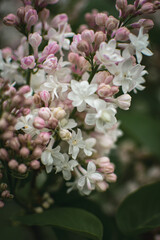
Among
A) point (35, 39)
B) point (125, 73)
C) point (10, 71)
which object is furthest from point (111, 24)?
point (10, 71)

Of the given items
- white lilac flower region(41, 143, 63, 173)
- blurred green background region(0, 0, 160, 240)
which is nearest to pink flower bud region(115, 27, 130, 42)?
white lilac flower region(41, 143, 63, 173)

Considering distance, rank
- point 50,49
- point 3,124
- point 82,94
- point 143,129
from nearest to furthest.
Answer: point 3,124, point 82,94, point 50,49, point 143,129

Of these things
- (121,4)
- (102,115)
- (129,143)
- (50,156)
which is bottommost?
(129,143)

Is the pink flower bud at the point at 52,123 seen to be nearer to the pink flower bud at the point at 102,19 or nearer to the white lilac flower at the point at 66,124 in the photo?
the white lilac flower at the point at 66,124

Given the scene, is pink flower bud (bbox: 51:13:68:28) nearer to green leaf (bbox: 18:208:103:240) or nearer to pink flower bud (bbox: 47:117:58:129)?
pink flower bud (bbox: 47:117:58:129)

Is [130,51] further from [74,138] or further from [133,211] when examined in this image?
[133,211]

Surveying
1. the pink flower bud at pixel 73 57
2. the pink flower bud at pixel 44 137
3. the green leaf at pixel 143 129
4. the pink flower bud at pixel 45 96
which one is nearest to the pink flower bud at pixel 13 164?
the pink flower bud at pixel 44 137

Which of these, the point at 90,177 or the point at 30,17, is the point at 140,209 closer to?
the point at 90,177
